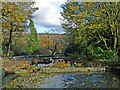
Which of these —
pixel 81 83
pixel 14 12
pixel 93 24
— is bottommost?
pixel 81 83

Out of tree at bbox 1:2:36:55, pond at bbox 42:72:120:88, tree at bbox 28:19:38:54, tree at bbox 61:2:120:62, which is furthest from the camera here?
tree at bbox 28:19:38:54

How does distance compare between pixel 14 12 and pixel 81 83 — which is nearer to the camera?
pixel 81 83

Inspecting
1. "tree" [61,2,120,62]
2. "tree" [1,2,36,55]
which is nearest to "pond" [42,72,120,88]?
"tree" [1,2,36,55]

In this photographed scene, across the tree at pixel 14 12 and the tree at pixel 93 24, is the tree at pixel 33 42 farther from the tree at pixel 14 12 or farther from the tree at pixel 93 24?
the tree at pixel 93 24

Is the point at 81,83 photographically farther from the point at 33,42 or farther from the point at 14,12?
the point at 33,42

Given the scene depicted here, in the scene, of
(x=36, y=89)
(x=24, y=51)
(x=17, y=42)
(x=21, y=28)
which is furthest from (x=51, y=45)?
(x=36, y=89)

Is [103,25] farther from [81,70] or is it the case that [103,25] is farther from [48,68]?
[48,68]

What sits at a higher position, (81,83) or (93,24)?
(93,24)

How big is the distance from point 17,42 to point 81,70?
7085 millimetres

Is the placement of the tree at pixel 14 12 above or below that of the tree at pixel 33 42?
above

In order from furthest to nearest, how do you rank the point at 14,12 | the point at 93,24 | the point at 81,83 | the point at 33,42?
the point at 33,42, the point at 14,12, the point at 93,24, the point at 81,83

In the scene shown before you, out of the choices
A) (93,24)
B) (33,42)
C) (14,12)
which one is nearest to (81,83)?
(93,24)

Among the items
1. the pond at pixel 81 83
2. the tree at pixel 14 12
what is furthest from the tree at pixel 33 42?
the pond at pixel 81 83

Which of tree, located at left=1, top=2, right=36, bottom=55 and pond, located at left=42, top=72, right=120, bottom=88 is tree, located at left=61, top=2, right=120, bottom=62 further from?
pond, located at left=42, top=72, right=120, bottom=88
